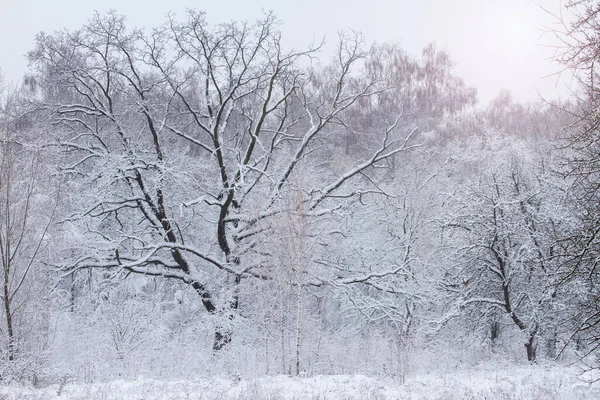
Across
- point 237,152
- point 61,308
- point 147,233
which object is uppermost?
point 237,152

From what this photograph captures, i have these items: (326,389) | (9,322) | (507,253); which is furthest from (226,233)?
(326,389)

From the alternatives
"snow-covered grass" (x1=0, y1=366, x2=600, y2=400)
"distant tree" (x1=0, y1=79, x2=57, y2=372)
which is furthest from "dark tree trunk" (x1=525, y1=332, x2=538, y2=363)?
"distant tree" (x1=0, y1=79, x2=57, y2=372)

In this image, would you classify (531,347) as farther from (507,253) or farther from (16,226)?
(16,226)

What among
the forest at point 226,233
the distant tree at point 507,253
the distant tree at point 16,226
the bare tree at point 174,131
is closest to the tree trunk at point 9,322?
the distant tree at point 16,226

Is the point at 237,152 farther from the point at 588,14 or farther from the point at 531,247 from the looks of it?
the point at 588,14

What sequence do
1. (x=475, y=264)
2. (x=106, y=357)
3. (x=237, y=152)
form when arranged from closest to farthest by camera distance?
1. (x=106, y=357)
2. (x=475, y=264)
3. (x=237, y=152)

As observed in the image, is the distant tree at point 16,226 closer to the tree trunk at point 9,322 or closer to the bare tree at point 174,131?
the tree trunk at point 9,322

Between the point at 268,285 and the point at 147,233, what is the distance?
564 centimetres

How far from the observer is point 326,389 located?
347 inches

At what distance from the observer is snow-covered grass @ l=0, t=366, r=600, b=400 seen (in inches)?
307

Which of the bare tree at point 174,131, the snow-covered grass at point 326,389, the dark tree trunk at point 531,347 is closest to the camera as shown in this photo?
the snow-covered grass at point 326,389

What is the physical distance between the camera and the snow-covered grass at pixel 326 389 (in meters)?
7.80

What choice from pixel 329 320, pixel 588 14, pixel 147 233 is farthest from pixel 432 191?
pixel 588 14

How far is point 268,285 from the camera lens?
15.9m
